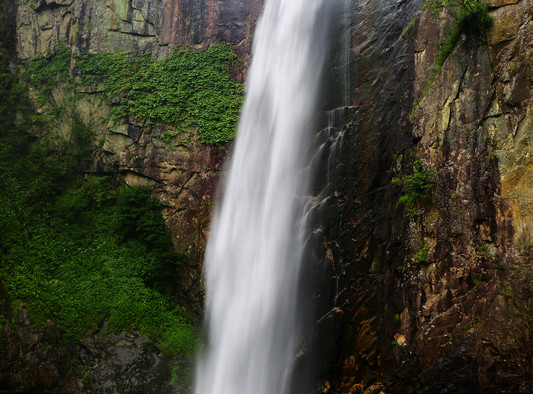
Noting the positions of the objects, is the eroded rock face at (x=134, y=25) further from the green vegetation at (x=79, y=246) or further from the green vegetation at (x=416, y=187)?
the green vegetation at (x=416, y=187)

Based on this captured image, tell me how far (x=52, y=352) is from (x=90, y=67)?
10.3 metres

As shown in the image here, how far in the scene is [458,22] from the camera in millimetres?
7238

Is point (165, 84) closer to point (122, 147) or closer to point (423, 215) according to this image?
point (122, 147)

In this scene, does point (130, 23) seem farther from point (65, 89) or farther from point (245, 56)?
point (245, 56)

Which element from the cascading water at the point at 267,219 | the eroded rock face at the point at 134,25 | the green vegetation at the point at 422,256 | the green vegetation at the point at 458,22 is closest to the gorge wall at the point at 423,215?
the green vegetation at the point at 422,256

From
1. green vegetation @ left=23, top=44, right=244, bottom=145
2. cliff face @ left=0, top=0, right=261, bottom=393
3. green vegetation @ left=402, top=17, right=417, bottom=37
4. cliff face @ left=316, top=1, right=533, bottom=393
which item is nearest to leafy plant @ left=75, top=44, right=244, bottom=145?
green vegetation @ left=23, top=44, right=244, bottom=145

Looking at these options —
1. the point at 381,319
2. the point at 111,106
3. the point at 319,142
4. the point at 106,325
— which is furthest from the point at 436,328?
the point at 111,106

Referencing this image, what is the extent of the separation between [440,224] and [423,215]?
0.38 meters

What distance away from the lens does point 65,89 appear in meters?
14.9

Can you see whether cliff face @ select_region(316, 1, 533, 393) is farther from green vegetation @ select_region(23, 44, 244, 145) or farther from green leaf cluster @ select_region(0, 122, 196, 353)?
green vegetation @ select_region(23, 44, 244, 145)

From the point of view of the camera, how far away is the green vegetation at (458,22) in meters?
6.96

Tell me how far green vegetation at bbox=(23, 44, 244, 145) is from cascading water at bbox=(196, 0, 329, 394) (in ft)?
3.08

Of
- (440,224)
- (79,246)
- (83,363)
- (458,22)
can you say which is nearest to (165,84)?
(79,246)

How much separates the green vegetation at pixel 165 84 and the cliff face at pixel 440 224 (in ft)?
18.5
